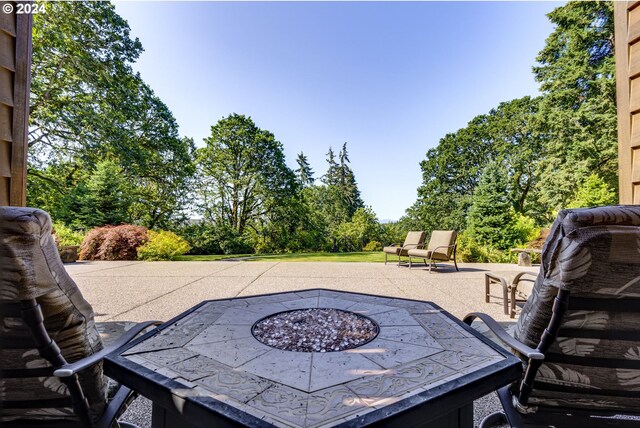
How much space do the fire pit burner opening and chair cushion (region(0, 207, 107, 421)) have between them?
2.42ft

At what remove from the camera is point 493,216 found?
433 inches

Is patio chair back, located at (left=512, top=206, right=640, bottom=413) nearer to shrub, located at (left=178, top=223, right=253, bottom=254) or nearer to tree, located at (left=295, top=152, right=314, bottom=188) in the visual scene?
shrub, located at (left=178, top=223, right=253, bottom=254)

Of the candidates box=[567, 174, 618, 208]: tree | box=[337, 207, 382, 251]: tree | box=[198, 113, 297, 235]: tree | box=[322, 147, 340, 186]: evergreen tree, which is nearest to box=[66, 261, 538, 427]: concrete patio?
box=[567, 174, 618, 208]: tree

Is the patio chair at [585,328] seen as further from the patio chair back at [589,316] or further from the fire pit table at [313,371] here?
the fire pit table at [313,371]

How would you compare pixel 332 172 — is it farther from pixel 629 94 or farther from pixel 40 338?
pixel 40 338

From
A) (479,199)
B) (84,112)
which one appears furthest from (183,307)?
(479,199)

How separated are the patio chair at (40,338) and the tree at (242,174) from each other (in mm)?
12317

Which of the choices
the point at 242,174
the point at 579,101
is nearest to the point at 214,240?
the point at 242,174

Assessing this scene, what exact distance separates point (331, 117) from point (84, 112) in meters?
10.9

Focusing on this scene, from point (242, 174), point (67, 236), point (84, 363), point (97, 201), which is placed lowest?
point (67, 236)

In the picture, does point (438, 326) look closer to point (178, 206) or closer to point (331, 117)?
point (178, 206)

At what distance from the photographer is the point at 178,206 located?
1323 cm

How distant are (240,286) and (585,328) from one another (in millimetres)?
4534

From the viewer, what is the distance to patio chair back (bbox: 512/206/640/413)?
912mm
